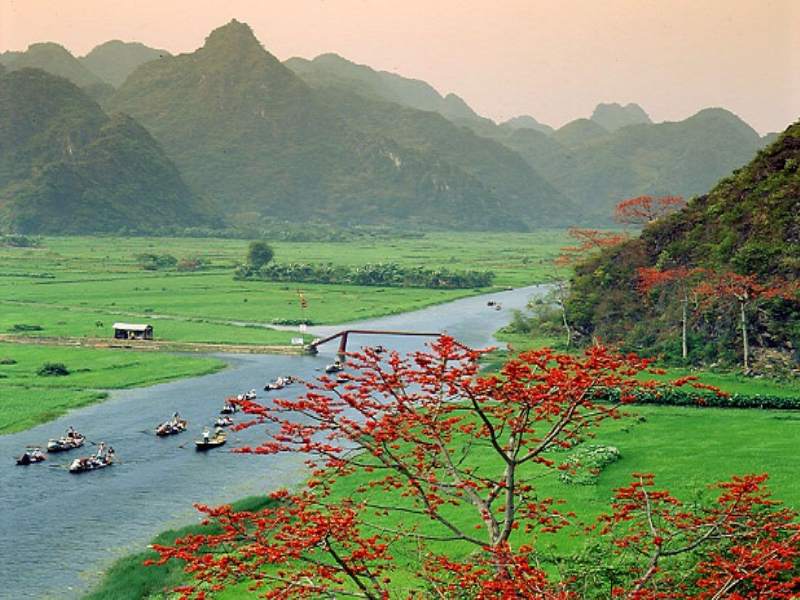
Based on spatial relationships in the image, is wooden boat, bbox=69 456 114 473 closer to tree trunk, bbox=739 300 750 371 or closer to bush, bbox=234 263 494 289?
tree trunk, bbox=739 300 750 371

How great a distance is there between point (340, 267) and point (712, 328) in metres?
86.2

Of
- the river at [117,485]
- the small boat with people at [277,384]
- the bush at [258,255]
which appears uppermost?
the bush at [258,255]

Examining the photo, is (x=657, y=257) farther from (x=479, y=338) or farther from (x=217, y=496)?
(x=217, y=496)

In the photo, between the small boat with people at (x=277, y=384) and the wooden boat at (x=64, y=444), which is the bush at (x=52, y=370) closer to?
the small boat with people at (x=277, y=384)

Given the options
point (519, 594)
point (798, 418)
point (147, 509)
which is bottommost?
point (147, 509)

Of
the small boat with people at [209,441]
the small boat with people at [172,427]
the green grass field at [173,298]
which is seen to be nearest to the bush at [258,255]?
the green grass field at [173,298]

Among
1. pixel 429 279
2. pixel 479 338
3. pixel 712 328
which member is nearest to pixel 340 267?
pixel 429 279

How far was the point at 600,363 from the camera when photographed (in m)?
16.9

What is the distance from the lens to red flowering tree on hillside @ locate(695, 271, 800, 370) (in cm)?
6550

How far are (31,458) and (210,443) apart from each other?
9916mm

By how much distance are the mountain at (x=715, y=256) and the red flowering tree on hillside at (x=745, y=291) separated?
93cm

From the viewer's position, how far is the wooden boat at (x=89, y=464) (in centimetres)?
4712

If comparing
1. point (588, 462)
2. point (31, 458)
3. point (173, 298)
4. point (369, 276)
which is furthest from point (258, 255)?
point (588, 462)

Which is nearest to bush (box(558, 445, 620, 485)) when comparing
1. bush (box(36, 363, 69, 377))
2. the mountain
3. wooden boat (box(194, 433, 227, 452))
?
wooden boat (box(194, 433, 227, 452))
